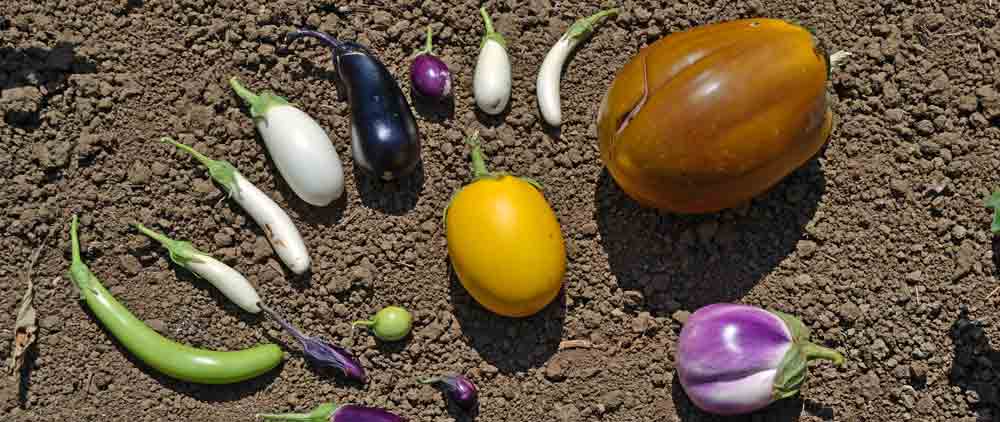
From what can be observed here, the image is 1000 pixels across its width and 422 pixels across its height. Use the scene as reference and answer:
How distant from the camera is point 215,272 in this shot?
7.48 ft

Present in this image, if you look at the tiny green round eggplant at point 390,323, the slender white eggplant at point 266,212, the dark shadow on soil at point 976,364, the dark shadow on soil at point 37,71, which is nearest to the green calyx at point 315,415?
the tiny green round eggplant at point 390,323

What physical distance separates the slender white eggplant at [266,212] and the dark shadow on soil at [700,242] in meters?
0.70

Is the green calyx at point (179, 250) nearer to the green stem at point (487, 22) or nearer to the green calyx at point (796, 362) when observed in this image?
the green stem at point (487, 22)

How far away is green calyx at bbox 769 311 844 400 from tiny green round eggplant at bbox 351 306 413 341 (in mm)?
828

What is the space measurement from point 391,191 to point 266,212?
0.29 m

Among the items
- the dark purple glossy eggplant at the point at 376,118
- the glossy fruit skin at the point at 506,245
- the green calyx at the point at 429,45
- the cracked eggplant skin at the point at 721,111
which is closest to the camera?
the cracked eggplant skin at the point at 721,111

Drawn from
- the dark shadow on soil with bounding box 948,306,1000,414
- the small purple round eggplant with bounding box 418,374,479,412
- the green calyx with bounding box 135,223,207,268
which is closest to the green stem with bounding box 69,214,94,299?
the green calyx with bounding box 135,223,207,268

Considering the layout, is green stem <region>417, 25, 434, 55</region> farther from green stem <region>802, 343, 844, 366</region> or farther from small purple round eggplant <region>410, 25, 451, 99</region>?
green stem <region>802, 343, 844, 366</region>

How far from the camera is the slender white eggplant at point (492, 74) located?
228cm

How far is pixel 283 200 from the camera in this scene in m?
2.35

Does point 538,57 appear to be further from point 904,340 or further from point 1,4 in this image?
point 1,4

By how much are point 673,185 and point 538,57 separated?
20.2 inches

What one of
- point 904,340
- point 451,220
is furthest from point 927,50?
point 451,220

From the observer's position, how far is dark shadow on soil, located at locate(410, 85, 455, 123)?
2352mm
